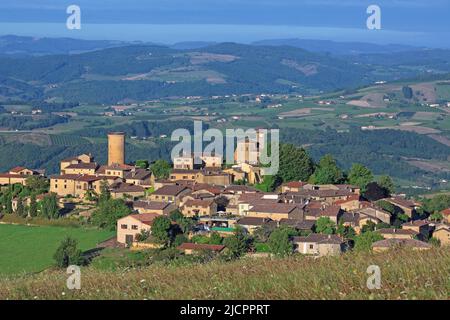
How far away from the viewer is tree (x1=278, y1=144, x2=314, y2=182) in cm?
3062

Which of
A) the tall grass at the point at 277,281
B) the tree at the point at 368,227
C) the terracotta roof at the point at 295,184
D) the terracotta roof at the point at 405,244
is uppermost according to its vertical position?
the tall grass at the point at 277,281

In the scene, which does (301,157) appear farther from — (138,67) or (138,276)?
(138,67)

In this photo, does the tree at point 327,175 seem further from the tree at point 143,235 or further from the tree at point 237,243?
the tree at point 143,235

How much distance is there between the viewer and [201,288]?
23.7ft

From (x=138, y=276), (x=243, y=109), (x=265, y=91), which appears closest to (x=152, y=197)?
(x=138, y=276)

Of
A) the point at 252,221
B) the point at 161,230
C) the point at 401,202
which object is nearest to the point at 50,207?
the point at 161,230

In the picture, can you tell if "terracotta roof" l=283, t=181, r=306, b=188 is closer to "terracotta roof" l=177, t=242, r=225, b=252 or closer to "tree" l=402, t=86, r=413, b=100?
"terracotta roof" l=177, t=242, r=225, b=252

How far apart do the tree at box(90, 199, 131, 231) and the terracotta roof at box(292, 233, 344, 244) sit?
6302mm

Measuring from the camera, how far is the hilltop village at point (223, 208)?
2309cm

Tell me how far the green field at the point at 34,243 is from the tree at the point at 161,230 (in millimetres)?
2009

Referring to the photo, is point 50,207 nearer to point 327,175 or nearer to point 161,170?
point 161,170

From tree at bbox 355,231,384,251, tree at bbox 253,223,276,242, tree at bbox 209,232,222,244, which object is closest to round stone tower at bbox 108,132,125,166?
tree at bbox 253,223,276,242

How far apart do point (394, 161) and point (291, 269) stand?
67.7m

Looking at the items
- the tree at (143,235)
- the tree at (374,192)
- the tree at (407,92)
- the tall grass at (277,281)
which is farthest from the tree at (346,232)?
the tree at (407,92)
